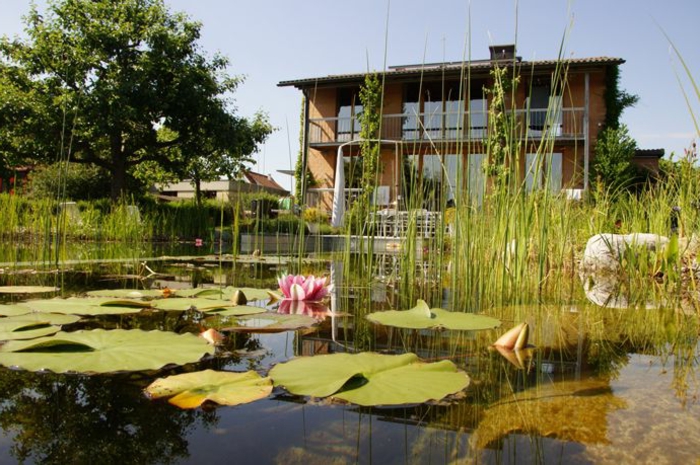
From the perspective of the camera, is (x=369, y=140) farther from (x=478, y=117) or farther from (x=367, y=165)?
(x=478, y=117)

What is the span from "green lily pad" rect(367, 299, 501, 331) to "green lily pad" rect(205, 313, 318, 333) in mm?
192

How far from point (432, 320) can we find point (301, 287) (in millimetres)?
553

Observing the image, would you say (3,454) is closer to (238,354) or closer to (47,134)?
(238,354)

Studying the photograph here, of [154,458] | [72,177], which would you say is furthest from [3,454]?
[72,177]

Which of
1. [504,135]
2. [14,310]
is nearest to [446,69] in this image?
[504,135]

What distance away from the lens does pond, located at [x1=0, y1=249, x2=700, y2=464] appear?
0.51 m

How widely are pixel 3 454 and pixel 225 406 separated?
0.25m

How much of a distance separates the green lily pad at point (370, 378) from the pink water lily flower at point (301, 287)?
0.71 m

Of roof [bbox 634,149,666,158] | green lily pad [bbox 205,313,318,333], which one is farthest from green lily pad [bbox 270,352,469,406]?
roof [bbox 634,149,666,158]

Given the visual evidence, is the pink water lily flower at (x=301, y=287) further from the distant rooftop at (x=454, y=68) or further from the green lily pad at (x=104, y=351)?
the distant rooftop at (x=454, y=68)

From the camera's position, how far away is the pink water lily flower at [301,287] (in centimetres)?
158

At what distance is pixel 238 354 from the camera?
37.3 inches

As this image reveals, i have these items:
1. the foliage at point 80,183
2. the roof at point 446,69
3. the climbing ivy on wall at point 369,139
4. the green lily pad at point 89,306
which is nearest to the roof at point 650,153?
the roof at point 446,69

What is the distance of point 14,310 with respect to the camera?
121 centimetres
